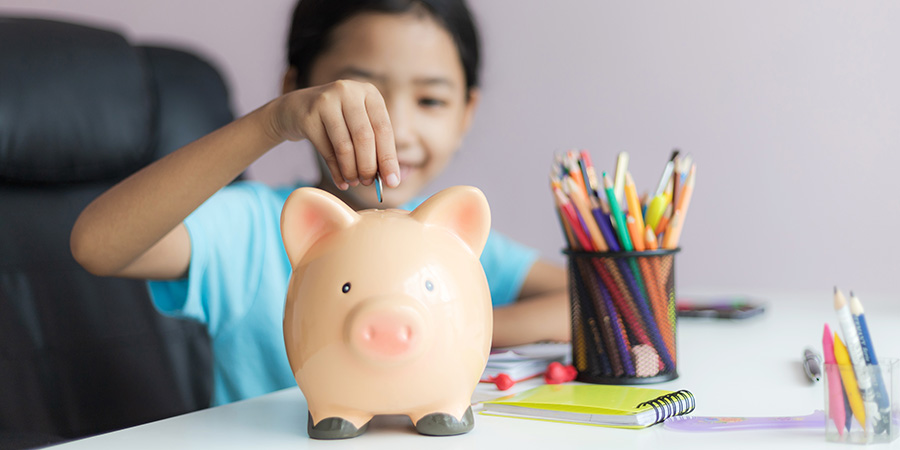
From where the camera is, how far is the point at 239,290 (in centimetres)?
87

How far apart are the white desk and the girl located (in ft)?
0.55

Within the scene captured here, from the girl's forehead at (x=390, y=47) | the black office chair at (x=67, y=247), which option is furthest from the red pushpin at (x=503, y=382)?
the black office chair at (x=67, y=247)

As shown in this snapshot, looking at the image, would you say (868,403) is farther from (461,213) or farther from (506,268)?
(506,268)

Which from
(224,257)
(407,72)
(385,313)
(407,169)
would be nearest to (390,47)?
(407,72)

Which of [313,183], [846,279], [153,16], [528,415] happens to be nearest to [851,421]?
[528,415]

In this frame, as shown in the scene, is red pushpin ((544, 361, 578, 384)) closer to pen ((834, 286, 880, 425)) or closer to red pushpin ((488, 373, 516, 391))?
red pushpin ((488, 373, 516, 391))

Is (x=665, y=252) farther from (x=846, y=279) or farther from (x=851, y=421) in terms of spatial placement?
(x=846, y=279)

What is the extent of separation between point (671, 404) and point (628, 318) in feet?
0.38

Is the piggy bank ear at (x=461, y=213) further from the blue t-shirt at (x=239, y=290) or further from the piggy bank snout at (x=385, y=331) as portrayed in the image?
the blue t-shirt at (x=239, y=290)

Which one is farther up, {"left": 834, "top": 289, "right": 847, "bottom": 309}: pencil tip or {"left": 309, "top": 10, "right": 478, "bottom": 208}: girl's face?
{"left": 309, "top": 10, "right": 478, "bottom": 208}: girl's face

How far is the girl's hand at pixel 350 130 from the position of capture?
0.50 m

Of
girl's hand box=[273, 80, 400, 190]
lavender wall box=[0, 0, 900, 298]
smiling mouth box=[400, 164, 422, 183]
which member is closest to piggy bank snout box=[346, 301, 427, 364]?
girl's hand box=[273, 80, 400, 190]

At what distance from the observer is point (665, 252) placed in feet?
1.93

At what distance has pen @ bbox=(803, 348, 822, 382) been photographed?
0.59 m
